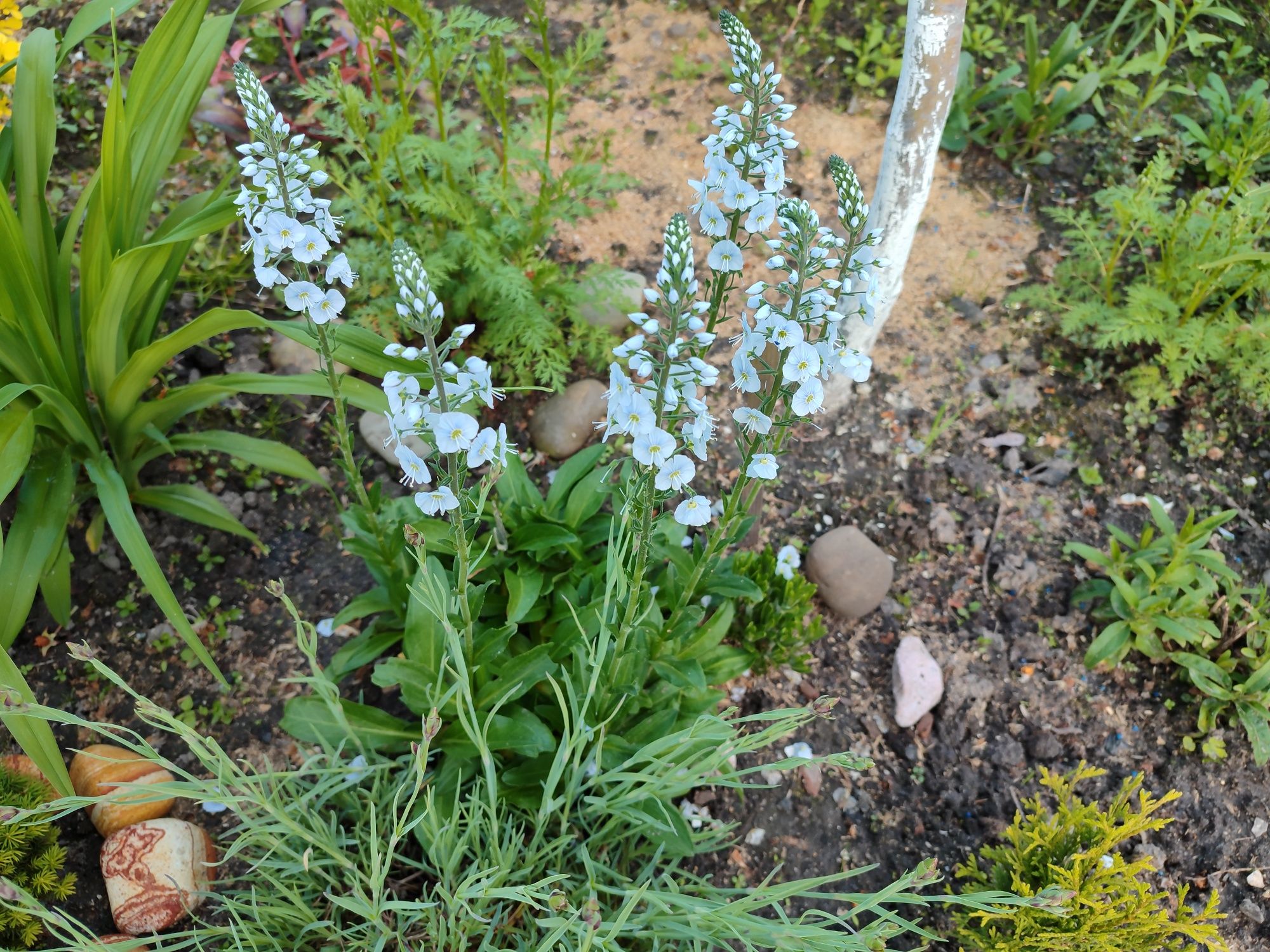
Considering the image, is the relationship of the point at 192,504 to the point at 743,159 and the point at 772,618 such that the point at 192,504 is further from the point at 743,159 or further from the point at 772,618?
the point at 743,159

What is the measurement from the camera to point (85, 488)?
286cm

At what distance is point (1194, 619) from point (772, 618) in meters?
1.42

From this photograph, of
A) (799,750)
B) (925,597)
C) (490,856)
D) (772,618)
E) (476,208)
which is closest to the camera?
(490,856)

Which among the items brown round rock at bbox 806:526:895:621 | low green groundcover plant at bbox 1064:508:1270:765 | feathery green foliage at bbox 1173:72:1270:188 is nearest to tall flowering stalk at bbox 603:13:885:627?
brown round rock at bbox 806:526:895:621

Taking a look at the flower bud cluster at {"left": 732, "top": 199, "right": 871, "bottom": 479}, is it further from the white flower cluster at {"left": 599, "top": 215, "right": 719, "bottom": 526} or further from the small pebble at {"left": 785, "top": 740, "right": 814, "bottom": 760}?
the small pebble at {"left": 785, "top": 740, "right": 814, "bottom": 760}

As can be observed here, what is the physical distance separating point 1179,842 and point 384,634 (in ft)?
8.33

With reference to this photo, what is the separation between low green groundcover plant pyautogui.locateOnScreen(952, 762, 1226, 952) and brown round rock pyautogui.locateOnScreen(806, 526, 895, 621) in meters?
0.78

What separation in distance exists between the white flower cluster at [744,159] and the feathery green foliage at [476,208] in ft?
3.82

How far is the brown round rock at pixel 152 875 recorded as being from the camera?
2.29 m

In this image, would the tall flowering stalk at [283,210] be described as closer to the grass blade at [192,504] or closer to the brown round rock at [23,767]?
the grass blade at [192,504]

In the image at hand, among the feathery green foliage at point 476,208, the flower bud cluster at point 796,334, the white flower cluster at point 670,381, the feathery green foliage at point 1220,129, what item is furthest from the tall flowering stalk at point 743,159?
the feathery green foliage at point 1220,129

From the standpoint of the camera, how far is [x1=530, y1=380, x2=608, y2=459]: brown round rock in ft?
11.3

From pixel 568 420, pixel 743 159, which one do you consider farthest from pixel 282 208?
pixel 568 420

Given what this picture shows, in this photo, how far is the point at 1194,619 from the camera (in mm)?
2912
